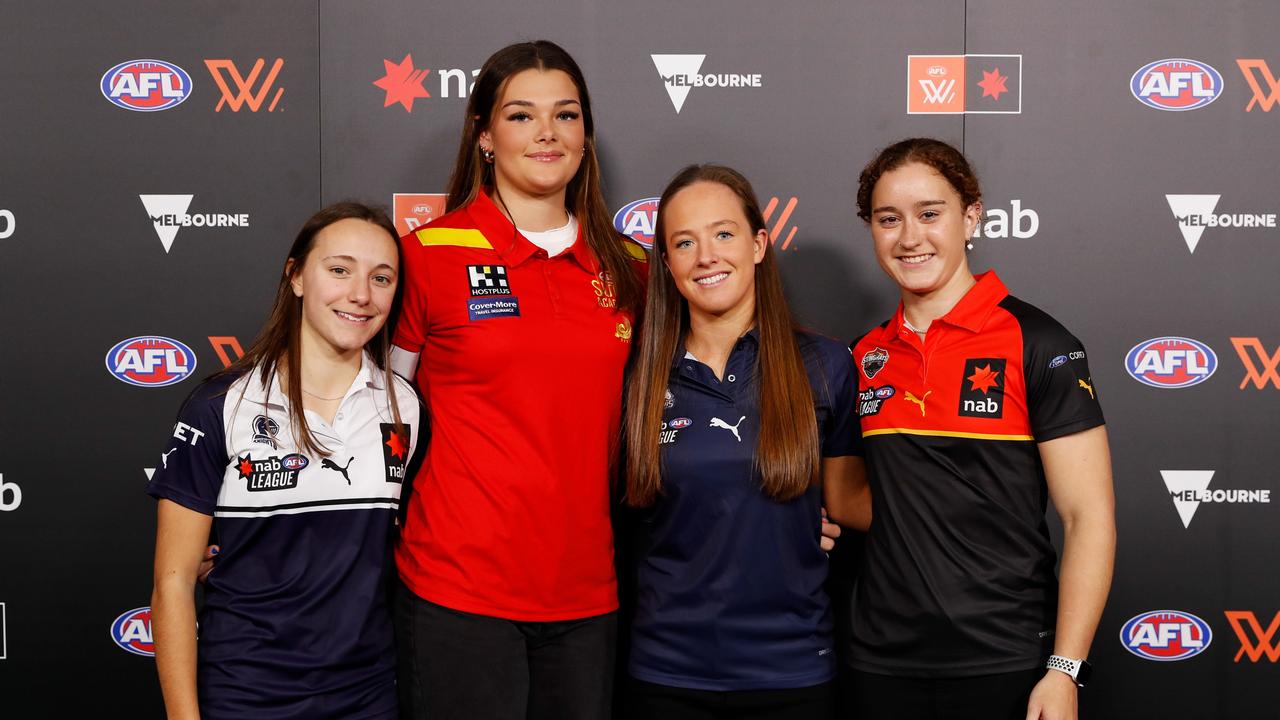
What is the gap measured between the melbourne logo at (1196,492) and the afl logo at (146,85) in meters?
2.93

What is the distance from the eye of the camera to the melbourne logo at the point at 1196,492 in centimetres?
255

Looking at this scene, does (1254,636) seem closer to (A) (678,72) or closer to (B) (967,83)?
(B) (967,83)

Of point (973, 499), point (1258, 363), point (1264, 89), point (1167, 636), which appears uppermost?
point (1264, 89)

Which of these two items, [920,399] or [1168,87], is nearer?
[920,399]

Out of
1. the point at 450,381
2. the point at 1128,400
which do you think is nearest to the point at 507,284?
the point at 450,381

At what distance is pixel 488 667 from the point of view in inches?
71.1

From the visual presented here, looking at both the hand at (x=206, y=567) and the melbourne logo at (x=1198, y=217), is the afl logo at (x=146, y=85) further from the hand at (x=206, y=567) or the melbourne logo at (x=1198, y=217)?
the melbourne logo at (x=1198, y=217)

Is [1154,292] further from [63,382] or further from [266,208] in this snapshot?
[63,382]

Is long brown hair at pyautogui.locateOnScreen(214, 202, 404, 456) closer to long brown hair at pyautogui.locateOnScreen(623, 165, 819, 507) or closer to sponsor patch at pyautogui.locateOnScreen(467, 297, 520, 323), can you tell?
sponsor patch at pyautogui.locateOnScreen(467, 297, 520, 323)

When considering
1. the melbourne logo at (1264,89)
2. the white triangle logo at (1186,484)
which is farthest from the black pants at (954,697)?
the melbourne logo at (1264,89)

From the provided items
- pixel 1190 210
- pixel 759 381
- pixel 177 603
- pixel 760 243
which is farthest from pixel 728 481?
pixel 1190 210

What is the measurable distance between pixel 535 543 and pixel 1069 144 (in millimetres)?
1833

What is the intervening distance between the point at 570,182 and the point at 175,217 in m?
1.22

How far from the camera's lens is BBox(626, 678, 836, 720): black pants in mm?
1748
